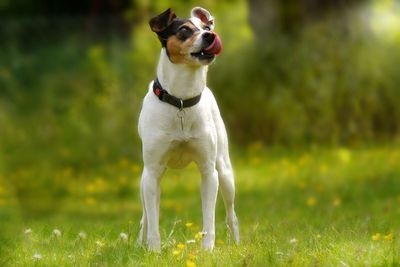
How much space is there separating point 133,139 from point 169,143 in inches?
291

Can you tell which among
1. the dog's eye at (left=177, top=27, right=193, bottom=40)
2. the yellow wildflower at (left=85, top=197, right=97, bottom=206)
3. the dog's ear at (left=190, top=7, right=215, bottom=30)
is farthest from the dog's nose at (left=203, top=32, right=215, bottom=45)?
the yellow wildflower at (left=85, top=197, right=97, bottom=206)

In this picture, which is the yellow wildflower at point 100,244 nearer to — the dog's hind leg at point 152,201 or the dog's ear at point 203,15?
the dog's hind leg at point 152,201

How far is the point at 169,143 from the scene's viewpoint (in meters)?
6.34

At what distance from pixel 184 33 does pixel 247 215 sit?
3.93 metres

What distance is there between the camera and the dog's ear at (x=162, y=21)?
20.6ft

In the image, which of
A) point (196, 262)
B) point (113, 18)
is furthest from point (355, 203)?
point (113, 18)

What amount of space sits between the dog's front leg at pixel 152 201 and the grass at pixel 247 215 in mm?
101

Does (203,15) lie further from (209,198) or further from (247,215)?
(247,215)

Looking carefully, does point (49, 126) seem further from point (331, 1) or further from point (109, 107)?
point (331, 1)

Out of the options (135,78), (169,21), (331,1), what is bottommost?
(169,21)

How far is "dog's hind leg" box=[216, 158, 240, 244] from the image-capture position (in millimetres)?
6905

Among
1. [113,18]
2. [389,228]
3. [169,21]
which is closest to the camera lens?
[169,21]

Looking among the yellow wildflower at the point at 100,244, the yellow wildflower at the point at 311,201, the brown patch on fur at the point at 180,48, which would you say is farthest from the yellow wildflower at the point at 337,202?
the brown patch on fur at the point at 180,48

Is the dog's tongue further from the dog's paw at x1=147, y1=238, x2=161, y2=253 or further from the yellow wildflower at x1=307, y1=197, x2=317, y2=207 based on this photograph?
the yellow wildflower at x1=307, y1=197, x2=317, y2=207
